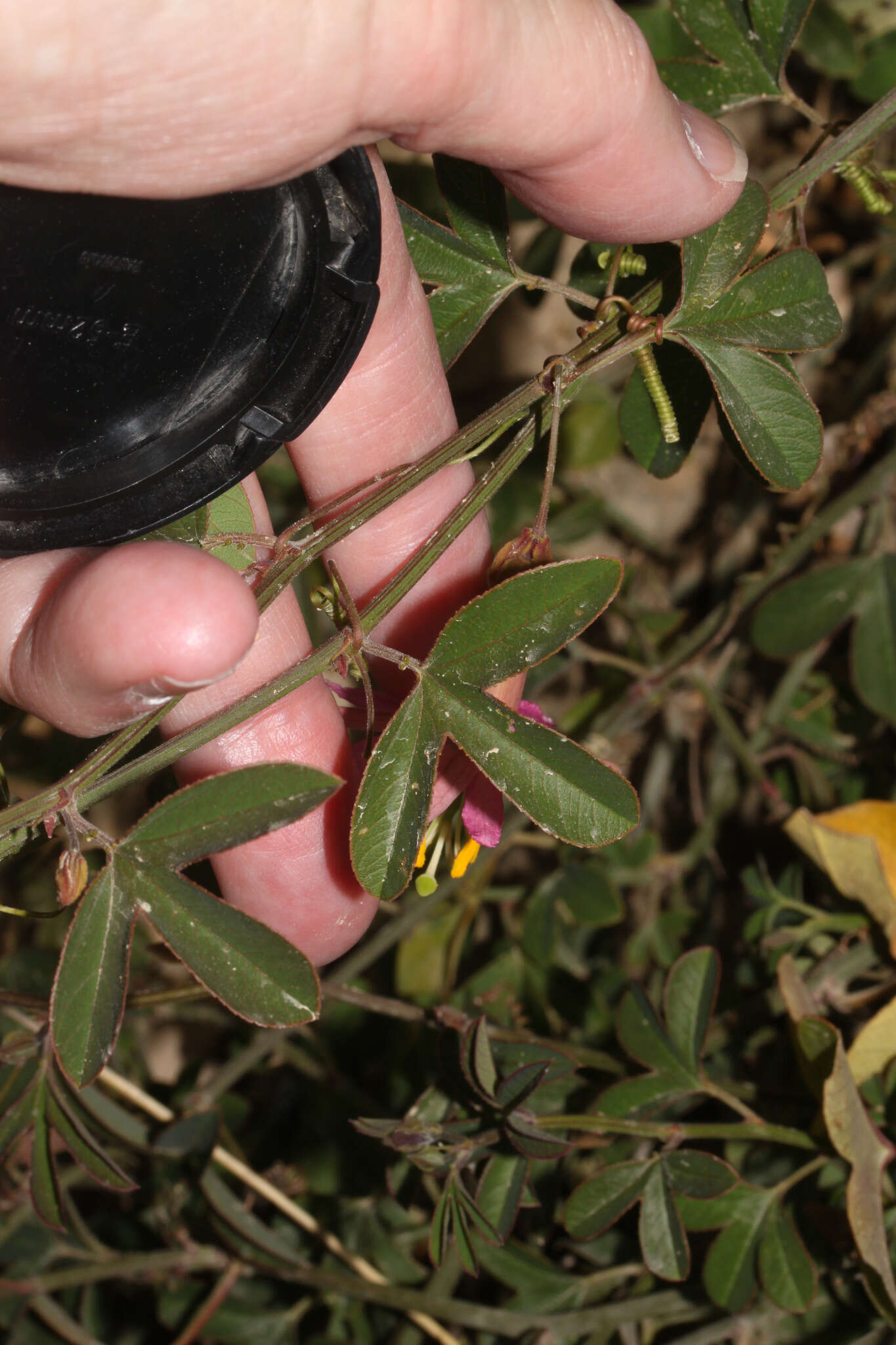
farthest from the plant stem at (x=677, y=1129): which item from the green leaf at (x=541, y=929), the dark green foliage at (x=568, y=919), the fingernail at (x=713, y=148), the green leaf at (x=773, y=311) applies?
the fingernail at (x=713, y=148)

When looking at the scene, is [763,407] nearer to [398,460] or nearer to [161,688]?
[398,460]

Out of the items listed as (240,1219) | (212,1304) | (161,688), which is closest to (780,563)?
(161,688)

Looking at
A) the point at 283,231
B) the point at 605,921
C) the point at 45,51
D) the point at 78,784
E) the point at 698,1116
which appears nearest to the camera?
the point at 45,51

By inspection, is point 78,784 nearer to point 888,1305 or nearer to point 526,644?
point 526,644

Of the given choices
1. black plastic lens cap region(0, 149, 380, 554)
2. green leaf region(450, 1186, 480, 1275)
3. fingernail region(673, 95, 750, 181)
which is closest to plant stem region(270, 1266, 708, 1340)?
green leaf region(450, 1186, 480, 1275)

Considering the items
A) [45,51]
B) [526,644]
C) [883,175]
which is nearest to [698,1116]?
[526,644]

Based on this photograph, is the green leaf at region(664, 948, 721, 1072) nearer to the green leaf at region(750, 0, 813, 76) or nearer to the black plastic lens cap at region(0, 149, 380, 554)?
the black plastic lens cap at region(0, 149, 380, 554)
